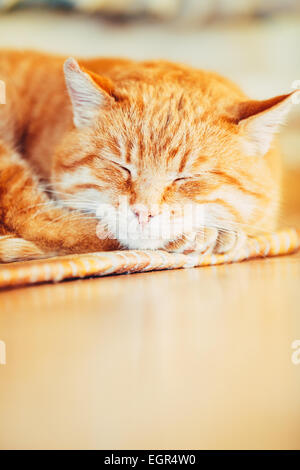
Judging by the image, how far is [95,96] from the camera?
1.47m

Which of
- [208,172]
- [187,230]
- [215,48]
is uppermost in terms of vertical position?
[215,48]

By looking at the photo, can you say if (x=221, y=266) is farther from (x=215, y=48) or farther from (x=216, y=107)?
(x=215, y=48)

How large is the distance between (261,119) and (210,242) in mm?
392

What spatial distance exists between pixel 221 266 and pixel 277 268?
0.17m

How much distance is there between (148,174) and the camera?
139 cm

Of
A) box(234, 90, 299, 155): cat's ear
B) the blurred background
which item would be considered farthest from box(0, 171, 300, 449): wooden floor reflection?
the blurred background

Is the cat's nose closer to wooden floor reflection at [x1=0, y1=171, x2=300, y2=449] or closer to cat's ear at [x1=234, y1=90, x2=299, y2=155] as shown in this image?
wooden floor reflection at [x1=0, y1=171, x2=300, y2=449]

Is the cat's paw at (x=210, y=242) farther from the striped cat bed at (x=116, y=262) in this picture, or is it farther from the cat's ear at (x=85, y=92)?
the cat's ear at (x=85, y=92)

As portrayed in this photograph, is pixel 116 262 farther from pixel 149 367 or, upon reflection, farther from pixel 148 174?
pixel 149 367

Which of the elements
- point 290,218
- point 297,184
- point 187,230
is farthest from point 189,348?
point 297,184

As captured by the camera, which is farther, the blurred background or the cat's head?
the blurred background

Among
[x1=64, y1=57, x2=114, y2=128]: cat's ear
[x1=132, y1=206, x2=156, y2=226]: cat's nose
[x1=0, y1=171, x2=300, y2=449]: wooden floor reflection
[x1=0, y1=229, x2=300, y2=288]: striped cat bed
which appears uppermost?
[x1=64, y1=57, x2=114, y2=128]: cat's ear

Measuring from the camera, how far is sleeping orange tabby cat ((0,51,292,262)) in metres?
1.39

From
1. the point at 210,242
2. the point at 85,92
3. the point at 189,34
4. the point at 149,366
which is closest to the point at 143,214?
the point at 210,242
